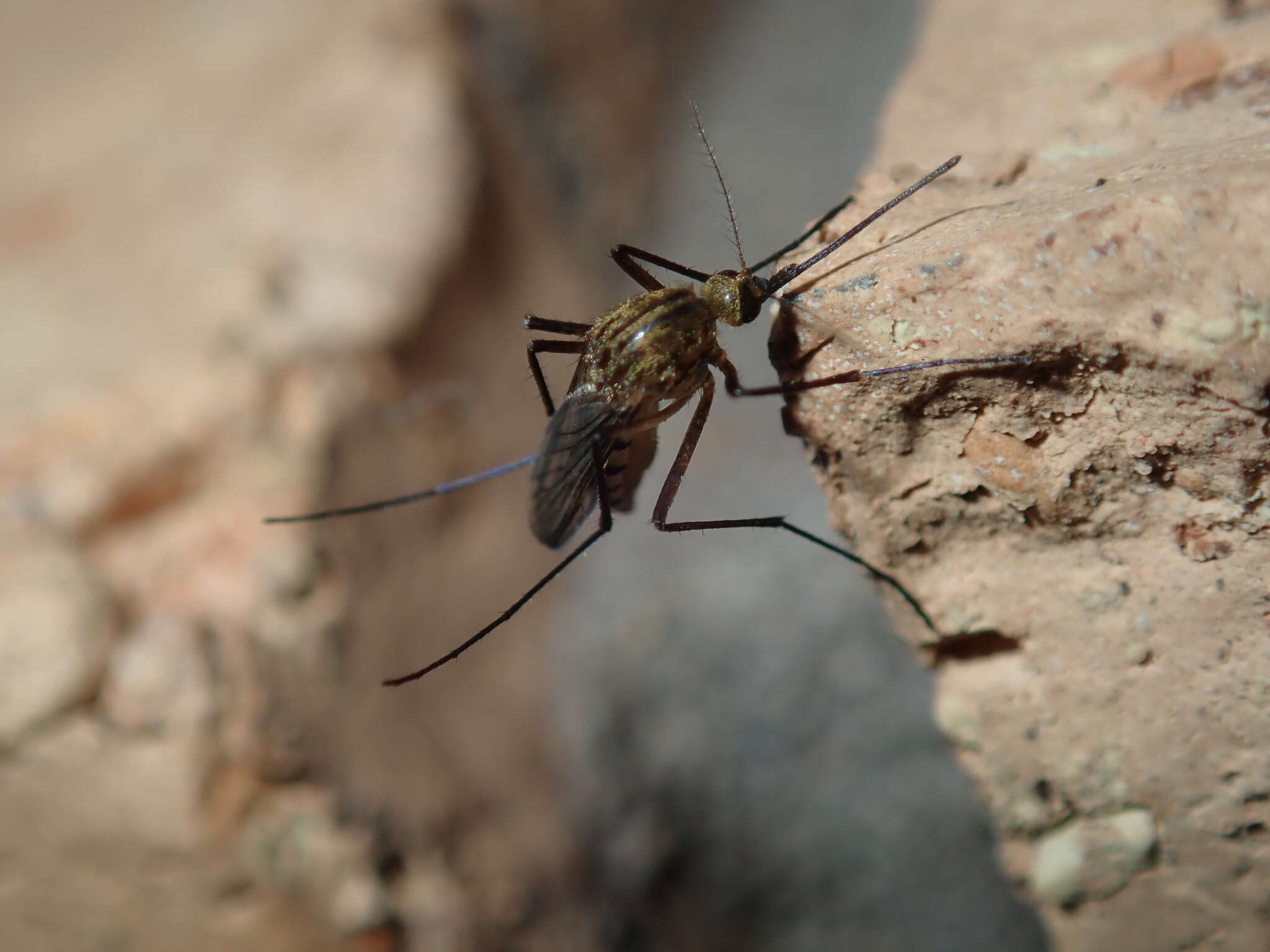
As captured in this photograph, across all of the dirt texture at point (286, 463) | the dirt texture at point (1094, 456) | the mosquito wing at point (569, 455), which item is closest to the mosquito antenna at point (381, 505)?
the dirt texture at point (286, 463)

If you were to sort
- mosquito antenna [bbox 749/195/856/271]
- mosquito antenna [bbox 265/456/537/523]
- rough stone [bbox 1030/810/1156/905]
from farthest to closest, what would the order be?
mosquito antenna [bbox 265/456/537/523]
mosquito antenna [bbox 749/195/856/271]
rough stone [bbox 1030/810/1156/905]

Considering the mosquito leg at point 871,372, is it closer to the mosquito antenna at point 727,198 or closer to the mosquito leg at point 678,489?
the mosquito leg at point 678,489

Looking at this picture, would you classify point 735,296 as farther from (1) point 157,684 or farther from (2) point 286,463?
(1) point 157,684

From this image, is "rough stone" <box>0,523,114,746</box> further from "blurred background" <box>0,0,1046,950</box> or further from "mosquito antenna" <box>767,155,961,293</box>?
"mosquito antenna" <box>767,155,961,293</box>

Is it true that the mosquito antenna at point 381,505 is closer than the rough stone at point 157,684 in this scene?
No

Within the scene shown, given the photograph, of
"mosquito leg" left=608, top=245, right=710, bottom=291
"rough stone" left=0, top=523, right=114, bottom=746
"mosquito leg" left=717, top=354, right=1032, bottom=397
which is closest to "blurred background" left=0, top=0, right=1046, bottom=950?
"rough stone" left=0, top=523, right=114, bottom=746

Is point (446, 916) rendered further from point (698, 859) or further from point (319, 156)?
point (319, 156)
